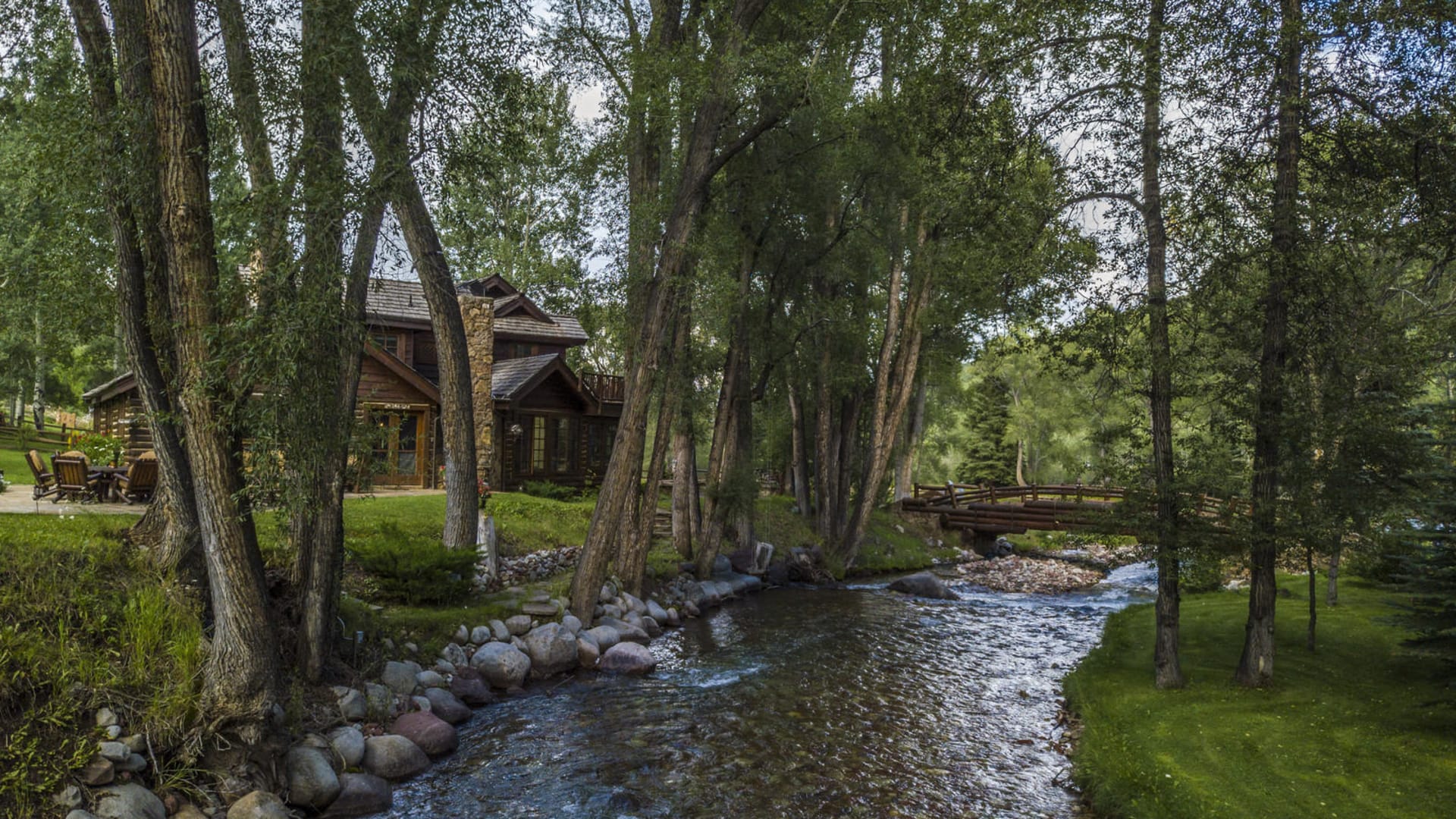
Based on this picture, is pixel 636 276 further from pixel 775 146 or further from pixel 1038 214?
pixel 1038 214

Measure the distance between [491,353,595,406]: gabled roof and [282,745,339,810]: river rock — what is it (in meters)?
18.1

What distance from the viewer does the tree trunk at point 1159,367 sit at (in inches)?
362

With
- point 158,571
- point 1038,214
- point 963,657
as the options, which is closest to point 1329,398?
point 1038,214

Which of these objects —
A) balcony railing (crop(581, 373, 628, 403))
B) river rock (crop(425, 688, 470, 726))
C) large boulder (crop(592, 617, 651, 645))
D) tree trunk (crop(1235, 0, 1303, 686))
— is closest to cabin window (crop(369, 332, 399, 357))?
balcony railing (crop(581, 373, 628, 403))

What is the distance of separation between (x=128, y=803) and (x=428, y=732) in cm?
288

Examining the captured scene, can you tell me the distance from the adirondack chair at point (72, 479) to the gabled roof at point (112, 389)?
848cm

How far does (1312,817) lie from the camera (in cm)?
620

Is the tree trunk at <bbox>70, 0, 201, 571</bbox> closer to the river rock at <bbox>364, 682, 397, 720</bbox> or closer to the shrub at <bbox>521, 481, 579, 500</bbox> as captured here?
the river rock at <bbox>364, 682, 397, 720</bbox>

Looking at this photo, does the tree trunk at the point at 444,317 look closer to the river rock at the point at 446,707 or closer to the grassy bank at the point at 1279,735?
the river rock at the point at 446,707

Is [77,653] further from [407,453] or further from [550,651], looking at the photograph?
[407,453]

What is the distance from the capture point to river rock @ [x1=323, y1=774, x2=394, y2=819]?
7.24 meters

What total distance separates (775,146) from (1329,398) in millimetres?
12479

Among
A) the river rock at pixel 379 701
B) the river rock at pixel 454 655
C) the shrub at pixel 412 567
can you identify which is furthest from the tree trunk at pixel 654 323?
the river rock at pixel 379 701

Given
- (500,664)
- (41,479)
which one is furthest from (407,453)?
(500,664)
